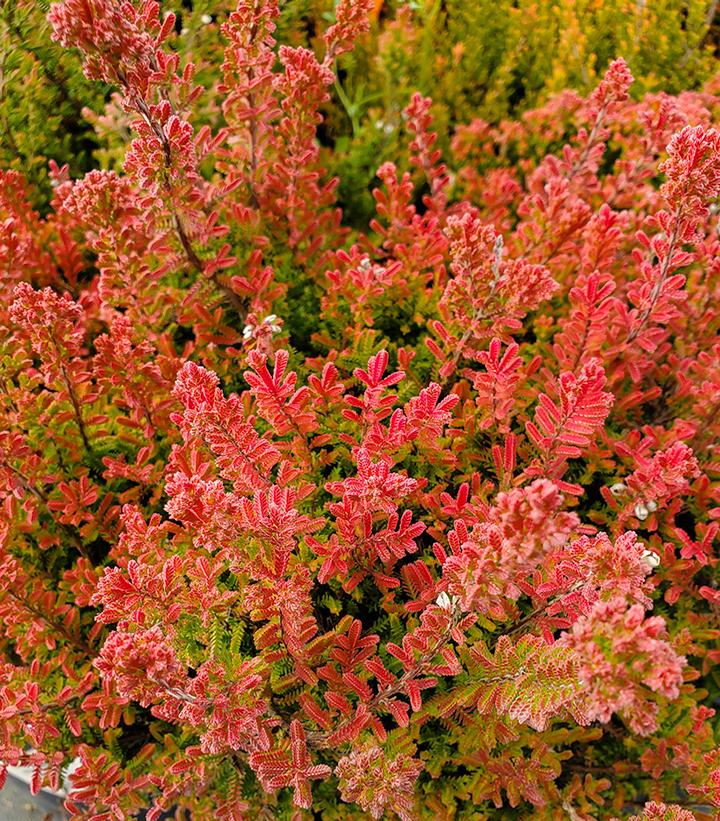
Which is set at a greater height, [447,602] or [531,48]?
[531,48]

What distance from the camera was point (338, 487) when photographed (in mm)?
1248

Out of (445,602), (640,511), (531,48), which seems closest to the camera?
(445,602)

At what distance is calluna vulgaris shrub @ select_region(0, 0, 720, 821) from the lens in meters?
1.13

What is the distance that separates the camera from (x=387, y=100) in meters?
2.63

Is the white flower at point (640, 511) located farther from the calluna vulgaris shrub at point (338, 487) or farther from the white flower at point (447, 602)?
the white flower at point (447, 602)

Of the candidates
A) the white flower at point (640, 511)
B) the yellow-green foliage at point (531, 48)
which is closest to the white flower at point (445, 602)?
the white flower at point (640, 511)

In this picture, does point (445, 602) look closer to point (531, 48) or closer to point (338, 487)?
point (338, 487)

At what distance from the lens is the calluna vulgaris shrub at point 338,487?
1127 mm

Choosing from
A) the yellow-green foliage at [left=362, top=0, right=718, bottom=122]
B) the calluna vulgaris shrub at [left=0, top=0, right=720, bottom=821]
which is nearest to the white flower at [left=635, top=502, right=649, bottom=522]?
the calluna vulgaris shrub at [left=0, top=0, right=720, bottom=821]

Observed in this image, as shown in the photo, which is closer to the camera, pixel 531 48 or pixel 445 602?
pixel 445 602

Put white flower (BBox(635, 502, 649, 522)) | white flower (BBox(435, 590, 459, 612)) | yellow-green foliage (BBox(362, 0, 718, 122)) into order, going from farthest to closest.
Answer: yellow-green foliage (BBox(362, 0, 718, 122)) → white flower (BBox(635, 502, 649, 522)) → white flower (BBox(435, 590, 459, 612))

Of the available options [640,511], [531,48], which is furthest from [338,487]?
[531,48]

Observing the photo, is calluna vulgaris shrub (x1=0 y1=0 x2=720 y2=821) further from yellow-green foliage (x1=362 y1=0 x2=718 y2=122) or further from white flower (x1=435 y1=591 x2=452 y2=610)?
yellow-green foliage (x1=362 y1=0 x2=718 y2=122)

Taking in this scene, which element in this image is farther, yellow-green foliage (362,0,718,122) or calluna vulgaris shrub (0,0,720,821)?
yellow-green foliage (362,0,718,122)
